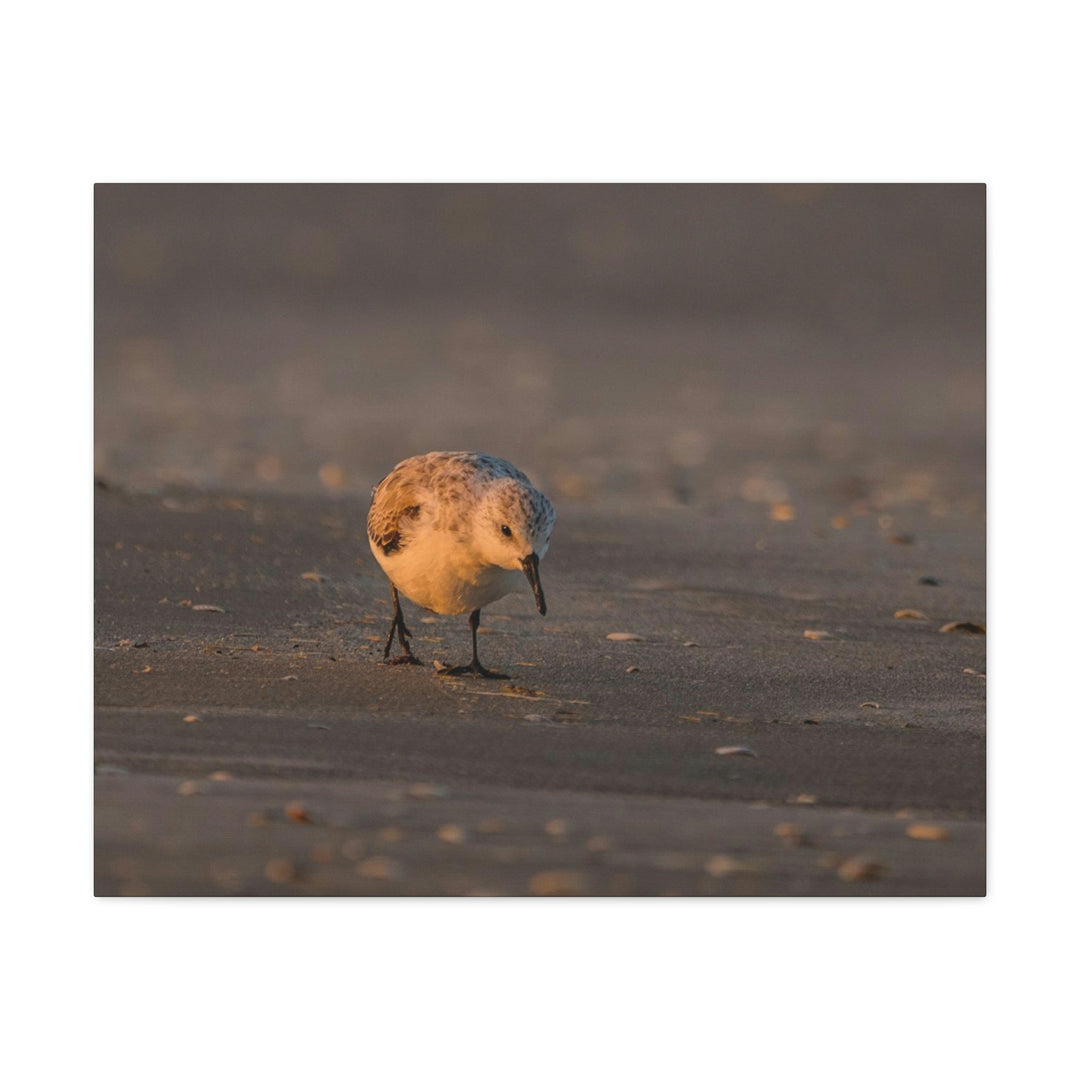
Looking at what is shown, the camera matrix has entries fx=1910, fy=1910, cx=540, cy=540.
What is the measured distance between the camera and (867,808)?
5.07 m

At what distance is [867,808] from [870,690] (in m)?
1.23

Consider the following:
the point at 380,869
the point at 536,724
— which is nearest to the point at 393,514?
the point at 536,724

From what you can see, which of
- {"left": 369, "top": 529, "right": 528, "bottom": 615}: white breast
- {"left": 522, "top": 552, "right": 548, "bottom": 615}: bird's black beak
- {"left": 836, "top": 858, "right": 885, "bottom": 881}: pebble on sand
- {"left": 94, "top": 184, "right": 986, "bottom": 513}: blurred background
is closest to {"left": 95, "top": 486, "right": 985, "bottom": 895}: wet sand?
{"left": 836, "top": 858, "right": 885, "bottom": 881}: pebble on sand

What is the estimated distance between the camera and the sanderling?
576 cm

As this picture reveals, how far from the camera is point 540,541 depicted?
5.80 metres

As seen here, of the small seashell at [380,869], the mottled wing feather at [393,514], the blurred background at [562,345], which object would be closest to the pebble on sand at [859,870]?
the small seashell at [380,869]

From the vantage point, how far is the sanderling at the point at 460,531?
5.76m

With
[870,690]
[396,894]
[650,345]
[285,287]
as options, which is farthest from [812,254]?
[396,894]

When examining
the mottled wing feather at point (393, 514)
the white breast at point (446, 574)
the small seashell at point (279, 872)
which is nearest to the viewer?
the small seashell at point (279, 872)

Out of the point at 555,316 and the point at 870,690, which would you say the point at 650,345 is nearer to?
the point at 555,316

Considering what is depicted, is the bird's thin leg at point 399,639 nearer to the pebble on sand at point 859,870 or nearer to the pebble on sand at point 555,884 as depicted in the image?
the pebble on sand at point 555,884

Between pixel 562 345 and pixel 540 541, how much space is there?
8.85m

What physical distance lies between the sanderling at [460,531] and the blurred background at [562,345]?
2823mm

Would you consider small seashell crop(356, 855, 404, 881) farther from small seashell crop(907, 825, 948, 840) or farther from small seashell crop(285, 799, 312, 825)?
small seashell crop(907, 825, 948, 840)
